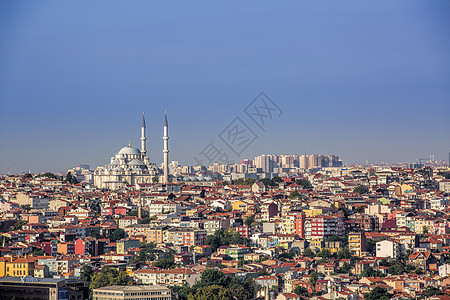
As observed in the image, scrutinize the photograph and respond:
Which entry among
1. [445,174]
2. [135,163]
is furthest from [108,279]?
[135,163]

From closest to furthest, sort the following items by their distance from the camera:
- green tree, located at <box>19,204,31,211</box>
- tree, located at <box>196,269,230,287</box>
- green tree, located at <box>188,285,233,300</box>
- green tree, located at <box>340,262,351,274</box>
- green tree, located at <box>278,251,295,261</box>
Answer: green tree, located at <box>188,285,233,300</box> → tree, located at <box>196,269,230,287</box> → green tree, located at <box>340,262,351,274</box> → green tree, located at <box>278,251,295,261</box> → green tree, located at <box>19,204,31,211</box>

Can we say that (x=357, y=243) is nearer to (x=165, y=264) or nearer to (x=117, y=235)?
(x=165, y=264)

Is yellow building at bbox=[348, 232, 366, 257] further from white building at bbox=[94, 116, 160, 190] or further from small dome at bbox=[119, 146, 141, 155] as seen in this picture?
small dome at bbox=[119, 146, 141, 155]

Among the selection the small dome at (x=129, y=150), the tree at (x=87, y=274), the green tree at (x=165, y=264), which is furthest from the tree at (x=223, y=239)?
the small dome at (x=129, y=150)

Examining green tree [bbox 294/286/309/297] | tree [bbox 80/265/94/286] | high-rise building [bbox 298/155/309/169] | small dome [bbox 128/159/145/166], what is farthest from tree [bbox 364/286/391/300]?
high-rise building [bbox 298/155/309/169]

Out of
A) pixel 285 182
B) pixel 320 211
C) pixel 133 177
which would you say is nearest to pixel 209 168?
pixel 133 177

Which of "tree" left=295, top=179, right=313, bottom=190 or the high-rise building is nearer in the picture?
"tree" left=295, top=179, right=313, bottom=190

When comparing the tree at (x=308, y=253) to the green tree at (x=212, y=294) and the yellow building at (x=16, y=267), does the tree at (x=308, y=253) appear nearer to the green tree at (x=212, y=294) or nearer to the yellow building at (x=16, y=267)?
the green tree at (x=212, y=294)

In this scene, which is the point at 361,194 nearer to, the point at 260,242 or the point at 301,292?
the point at 260,242
